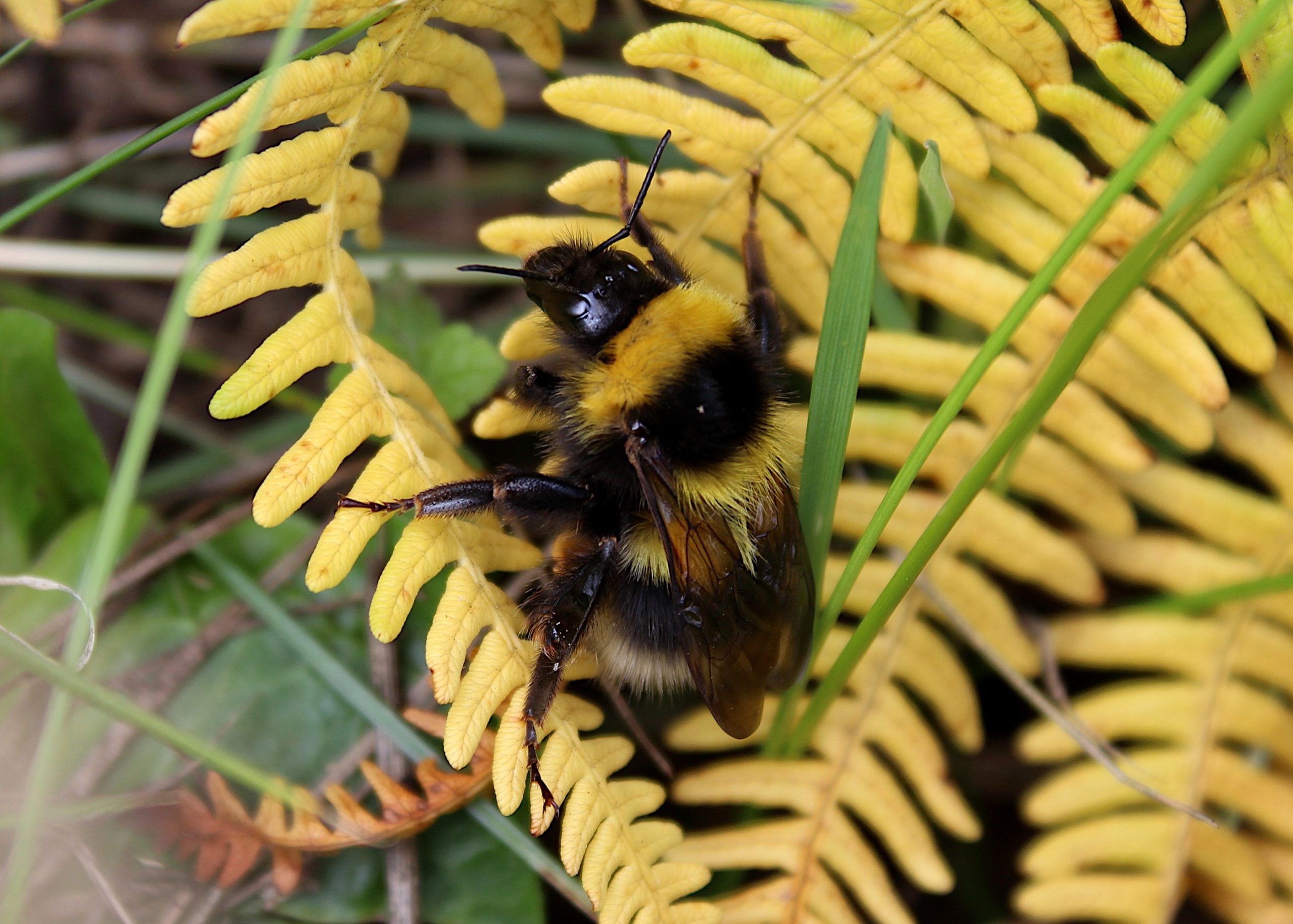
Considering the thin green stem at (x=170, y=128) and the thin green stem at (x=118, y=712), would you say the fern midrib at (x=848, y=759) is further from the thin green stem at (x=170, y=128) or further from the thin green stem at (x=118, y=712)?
the thin green stem at (x=170, y=128)

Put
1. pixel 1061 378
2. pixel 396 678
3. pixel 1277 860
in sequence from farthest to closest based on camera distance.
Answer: pixel 1277 860 < pixel 396 678 < pixel 1061 378

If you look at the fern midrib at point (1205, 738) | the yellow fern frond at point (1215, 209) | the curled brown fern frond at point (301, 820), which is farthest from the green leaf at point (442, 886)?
the yellow fern frond at point (1215, 209)

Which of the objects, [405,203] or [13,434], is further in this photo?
[405,203]

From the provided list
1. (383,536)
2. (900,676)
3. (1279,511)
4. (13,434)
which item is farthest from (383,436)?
(1279,511)

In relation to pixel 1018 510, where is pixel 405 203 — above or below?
above

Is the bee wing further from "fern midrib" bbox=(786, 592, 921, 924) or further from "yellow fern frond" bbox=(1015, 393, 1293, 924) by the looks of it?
"yellow fern frond" bbox=(1015, 393, 1293, 924)

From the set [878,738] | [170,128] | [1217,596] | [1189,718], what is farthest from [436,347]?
[1189,718]

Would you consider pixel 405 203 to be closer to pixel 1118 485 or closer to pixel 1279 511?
pixel 1118 485
